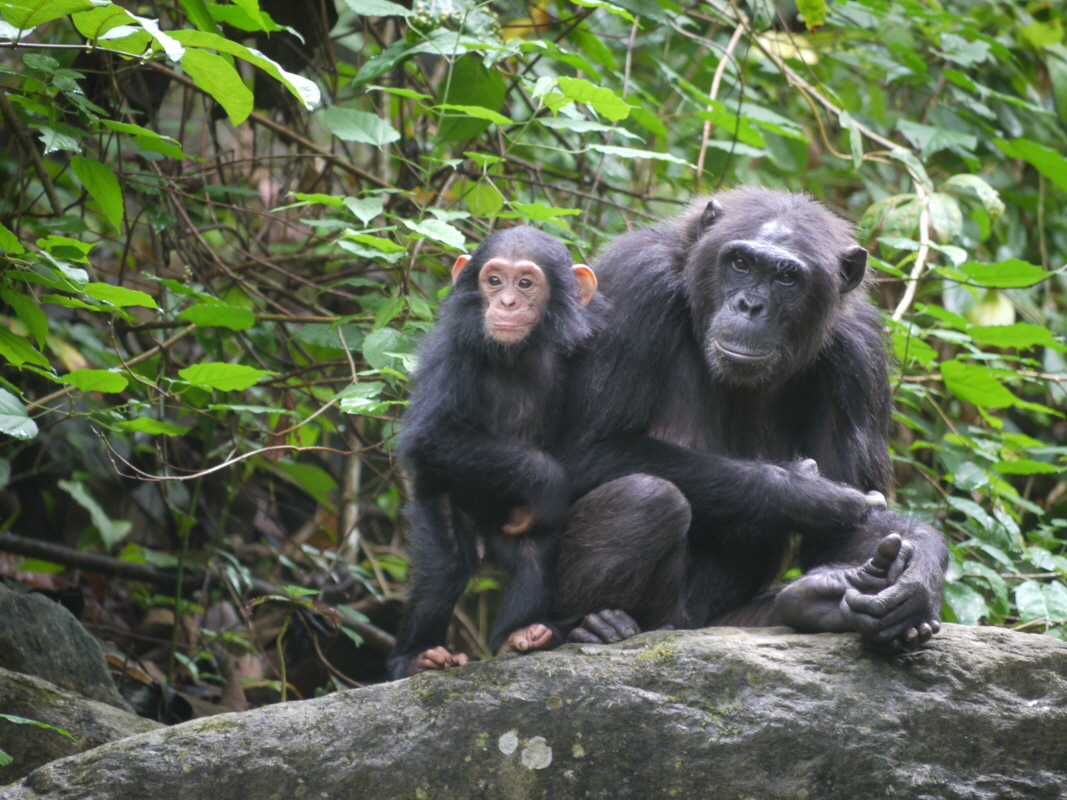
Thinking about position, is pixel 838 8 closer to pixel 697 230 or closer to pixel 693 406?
pixel 697 230

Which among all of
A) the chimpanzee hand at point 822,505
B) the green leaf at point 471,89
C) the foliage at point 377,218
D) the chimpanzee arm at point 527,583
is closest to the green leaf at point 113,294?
the foliage at point 377,218

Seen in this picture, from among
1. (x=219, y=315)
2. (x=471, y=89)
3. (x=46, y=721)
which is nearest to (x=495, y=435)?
(x=219, y=315)

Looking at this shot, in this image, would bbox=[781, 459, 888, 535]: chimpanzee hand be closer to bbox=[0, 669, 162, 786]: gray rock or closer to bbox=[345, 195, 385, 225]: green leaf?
bbox=[345, 195, 385, 225]: green leaf

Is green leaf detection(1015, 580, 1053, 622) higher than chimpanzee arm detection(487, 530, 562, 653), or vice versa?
chimpanzee arm detection(487, 530, 562, 653)

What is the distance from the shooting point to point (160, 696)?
5465 millimetres

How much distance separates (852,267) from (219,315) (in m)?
2.70

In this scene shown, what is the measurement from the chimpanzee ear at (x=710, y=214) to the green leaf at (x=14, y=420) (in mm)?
2681

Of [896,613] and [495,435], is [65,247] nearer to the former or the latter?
[495,435]

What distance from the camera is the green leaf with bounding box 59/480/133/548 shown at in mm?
6168

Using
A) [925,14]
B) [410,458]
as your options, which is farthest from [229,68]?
[925,14]

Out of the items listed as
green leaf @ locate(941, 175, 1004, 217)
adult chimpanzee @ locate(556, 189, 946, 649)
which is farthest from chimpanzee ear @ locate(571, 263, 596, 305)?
green leaf @ locate(941, 175, 1004, 217)

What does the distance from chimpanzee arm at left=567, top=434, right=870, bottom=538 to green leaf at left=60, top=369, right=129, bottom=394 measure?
5.74 feet

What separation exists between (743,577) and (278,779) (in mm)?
2057

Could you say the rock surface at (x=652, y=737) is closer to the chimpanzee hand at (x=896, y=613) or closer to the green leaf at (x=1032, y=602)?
the chimpanzee hand at (x=896, y=613)
